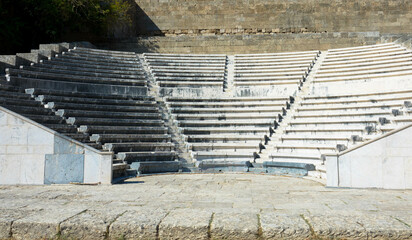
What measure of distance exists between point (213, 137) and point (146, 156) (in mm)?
2160

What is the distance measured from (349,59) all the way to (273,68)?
9.66 ft

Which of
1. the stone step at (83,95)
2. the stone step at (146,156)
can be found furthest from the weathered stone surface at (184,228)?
the stone step at (83,95)

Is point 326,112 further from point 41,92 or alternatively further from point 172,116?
point 41,92

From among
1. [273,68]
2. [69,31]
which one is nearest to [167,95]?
[273,68]

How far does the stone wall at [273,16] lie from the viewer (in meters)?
18.6

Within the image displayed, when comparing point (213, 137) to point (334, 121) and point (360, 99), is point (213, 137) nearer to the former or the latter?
point (334, 121)

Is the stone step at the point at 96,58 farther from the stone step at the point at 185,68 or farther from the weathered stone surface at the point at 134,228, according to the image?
the weathered stone surface at the point at 134,228

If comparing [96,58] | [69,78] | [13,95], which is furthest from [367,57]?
[13,95]

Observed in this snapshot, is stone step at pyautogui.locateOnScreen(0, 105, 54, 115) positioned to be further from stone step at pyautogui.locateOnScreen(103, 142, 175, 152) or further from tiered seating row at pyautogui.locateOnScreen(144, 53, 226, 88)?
tiered seating row at pyautogui.locateOnScreen(144, 53, 226, 88)

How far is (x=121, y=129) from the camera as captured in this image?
377 inches

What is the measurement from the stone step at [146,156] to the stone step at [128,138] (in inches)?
21.5

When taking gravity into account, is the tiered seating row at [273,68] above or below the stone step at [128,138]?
above

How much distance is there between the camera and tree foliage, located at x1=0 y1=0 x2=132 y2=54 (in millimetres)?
15938

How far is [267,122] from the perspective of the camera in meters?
10.7
